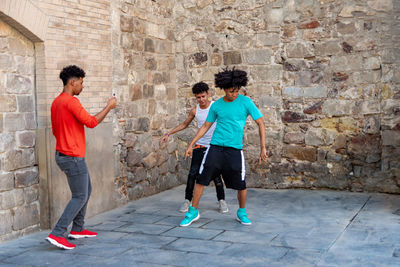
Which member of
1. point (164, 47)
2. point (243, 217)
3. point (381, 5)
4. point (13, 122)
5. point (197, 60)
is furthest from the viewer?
point (197, 60)

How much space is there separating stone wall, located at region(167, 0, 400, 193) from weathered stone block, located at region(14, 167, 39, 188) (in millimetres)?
3115

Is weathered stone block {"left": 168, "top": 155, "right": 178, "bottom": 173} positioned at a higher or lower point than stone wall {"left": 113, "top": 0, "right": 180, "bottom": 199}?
lower

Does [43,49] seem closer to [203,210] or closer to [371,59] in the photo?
[203,210]

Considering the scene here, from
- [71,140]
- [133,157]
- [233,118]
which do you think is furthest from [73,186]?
[133,157]

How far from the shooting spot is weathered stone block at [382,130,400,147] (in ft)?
20.7

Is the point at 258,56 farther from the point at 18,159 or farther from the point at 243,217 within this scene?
the point at 18,159

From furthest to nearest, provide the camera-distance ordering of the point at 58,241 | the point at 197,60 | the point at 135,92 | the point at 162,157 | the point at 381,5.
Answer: the point at 197,60 → the point at 162,157 → the point at 135,92 → the point at 381,5 → the point at 58,241

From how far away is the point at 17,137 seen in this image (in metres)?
4.84

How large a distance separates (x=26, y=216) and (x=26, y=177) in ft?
1.28

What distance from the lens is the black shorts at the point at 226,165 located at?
4.98 meters

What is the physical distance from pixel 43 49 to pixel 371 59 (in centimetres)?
407

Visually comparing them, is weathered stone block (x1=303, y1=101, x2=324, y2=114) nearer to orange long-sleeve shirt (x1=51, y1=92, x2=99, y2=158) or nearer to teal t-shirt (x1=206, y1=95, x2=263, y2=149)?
teal t-shirt (x1=206, y1=95, x2=263, y2=149)

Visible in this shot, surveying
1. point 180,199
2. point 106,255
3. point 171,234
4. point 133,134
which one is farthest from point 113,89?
point 106,255

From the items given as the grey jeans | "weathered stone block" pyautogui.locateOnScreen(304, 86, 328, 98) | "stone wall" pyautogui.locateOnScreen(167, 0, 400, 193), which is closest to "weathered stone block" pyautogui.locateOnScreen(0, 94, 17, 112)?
the grey jeans
